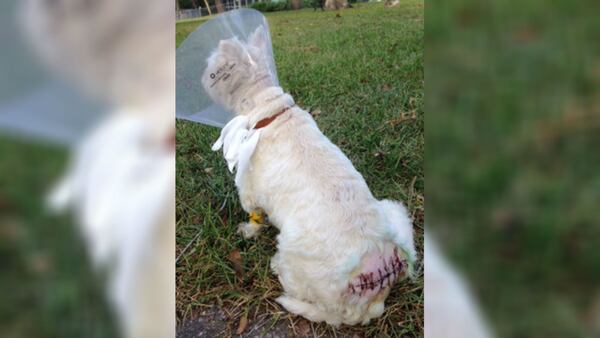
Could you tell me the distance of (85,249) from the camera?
0.60 m

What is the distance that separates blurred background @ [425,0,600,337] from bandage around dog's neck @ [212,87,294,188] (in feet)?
1.80

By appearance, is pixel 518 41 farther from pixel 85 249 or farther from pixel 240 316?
pixel 240 316

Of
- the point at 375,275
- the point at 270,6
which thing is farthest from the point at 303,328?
the point at 270,6

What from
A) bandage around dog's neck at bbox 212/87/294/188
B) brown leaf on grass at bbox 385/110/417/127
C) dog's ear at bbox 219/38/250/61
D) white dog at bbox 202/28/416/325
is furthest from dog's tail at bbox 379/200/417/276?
dog's ear at bbox 219/38/250/61

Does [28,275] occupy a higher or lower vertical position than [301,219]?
higher

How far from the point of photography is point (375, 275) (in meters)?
0.83

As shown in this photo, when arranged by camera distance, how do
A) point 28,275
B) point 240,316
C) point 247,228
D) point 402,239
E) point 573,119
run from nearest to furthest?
point 573,119, point 28,275, point 402,239, point 240,316, point 247,228

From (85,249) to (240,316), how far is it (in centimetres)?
50

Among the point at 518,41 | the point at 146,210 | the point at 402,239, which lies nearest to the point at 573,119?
the point at 518,41

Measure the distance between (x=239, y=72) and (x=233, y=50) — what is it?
55 millimetres

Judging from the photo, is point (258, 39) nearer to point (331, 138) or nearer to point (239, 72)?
point (239, 72)

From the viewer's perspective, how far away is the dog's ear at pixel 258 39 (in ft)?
3.32

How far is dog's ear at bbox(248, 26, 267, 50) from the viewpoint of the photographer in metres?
1.01

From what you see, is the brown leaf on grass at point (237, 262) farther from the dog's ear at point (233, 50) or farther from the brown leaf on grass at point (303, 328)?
the dog's ear at point (233, 50)
